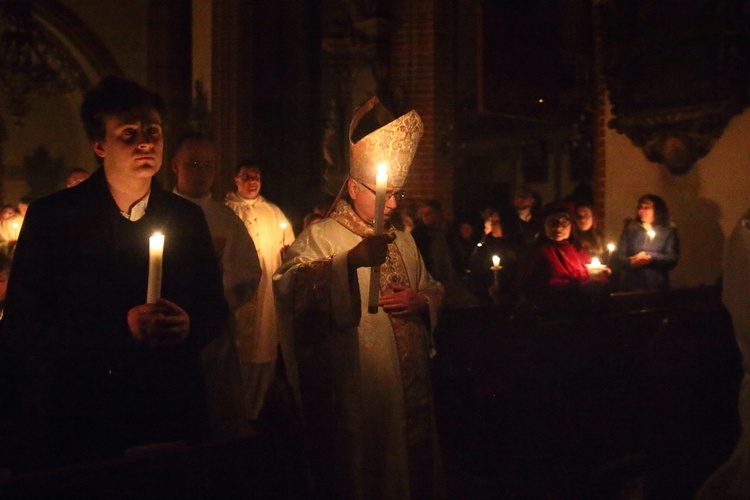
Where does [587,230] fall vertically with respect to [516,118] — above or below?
below

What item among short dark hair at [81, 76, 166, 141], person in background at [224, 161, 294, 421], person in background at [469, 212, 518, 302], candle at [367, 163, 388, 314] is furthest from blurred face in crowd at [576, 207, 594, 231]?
short dark hair at [81, 76, 166, 141]

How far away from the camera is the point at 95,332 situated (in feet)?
6.62

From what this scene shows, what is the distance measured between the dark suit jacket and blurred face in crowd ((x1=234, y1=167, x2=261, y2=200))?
349 centimetres

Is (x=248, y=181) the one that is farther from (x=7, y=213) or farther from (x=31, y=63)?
(x=31, y=63)

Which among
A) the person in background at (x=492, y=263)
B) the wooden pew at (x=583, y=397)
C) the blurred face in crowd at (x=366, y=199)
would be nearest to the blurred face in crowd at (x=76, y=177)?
the wooden pew at (x=583, y=397)

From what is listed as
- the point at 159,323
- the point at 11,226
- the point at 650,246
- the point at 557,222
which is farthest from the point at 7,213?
the point at 159,323

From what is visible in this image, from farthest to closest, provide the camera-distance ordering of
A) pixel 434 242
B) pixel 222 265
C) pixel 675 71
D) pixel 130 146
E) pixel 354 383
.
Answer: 1. pixel 434 242
2. pixel 675 71
3. pixel 222 265
4. pixel 354 383
5. pixel 130 146

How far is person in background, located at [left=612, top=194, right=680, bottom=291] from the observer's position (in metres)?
6.82

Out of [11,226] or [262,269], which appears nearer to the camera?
[262,269]

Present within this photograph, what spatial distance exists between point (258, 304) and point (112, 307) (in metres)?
3.36

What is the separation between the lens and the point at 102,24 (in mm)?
14336

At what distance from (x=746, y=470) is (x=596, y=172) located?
5.21 meters

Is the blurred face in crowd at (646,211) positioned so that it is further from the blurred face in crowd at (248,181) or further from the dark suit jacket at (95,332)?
the dark suit jacket at (95,332)

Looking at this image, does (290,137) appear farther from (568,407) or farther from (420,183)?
(568,407)
